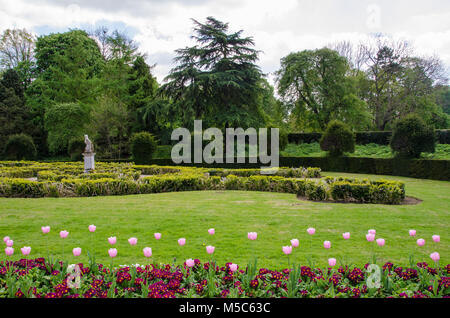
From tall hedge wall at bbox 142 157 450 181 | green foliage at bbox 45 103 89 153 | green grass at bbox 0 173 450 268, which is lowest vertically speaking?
green grass at bbox 0 173 450 268

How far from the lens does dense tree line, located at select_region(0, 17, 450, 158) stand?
23469 mm

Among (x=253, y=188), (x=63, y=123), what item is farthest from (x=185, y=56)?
(x=253, y=188)

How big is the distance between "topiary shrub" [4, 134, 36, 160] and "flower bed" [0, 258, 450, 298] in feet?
89.6

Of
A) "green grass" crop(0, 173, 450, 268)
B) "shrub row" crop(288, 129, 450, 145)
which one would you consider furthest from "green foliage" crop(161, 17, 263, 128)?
"green grass" crop(0, 173, 450, 268)

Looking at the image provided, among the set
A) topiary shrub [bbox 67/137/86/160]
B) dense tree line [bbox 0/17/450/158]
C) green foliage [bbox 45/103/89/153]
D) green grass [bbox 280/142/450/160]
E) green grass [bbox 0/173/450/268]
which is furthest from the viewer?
green foliage [bbox 45/103/89/153]

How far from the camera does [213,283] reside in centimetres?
279

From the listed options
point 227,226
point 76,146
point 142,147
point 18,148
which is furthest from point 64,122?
point 227,226

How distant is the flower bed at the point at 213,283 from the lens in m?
2.64

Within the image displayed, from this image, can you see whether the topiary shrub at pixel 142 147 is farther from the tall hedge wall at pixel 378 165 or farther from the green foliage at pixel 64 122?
the green foliage at pixel 64 122

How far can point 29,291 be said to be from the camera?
2668 mm

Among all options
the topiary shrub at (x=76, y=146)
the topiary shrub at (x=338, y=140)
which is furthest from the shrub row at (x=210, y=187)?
the topiary shrub at (x=76, y=146)

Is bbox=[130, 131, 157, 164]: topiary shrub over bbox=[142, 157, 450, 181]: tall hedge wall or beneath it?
over

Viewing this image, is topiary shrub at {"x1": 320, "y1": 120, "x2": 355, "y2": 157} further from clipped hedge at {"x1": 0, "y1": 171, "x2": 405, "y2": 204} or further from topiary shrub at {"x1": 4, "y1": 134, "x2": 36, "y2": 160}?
topiary shrub at {"x1": 4, "y1": 134, "x2": 36, "y2": 160}

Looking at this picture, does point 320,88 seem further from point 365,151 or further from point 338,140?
point 338,140
